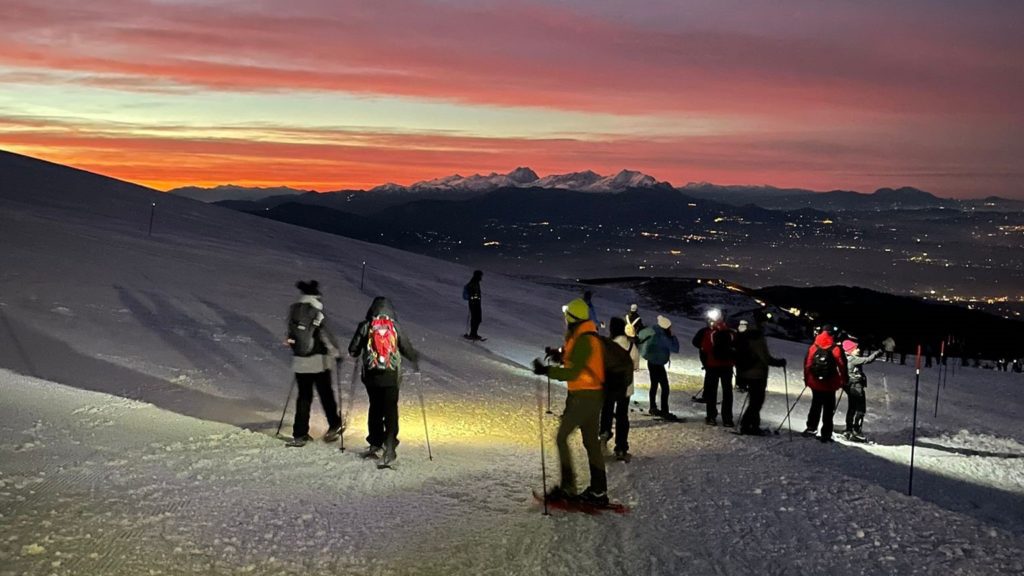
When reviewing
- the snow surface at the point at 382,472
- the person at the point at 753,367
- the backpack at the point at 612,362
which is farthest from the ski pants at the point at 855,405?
the backpack at the point at 612,362

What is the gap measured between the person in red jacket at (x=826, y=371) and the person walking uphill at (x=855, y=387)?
3.18 feet

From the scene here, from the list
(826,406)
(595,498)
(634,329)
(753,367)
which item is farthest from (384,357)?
(826,406)

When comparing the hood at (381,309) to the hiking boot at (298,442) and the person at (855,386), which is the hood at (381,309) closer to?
the hiking boot at (298,442)

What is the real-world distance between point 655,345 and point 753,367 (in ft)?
5.39

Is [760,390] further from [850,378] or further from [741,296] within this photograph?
[741,296]

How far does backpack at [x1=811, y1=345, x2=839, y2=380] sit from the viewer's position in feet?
43.2

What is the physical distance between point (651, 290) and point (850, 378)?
5668cm

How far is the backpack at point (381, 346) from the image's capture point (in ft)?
30.1

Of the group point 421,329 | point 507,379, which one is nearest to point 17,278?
point 421,329

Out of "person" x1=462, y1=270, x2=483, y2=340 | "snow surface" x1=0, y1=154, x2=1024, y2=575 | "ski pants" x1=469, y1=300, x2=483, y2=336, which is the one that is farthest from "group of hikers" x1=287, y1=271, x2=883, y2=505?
"ski pants" x1=469, y1=300, x2=483, y2=336

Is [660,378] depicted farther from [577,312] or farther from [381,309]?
[577,312]

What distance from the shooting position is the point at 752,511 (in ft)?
27.5

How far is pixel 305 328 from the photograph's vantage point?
9.92 m

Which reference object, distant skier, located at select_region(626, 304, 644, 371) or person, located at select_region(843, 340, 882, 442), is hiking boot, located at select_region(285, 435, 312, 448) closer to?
distant skier, located at select_region(626, 304, 644, 371)
